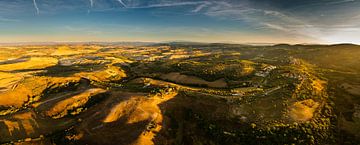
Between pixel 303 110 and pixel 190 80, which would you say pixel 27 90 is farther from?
pixel 303 110

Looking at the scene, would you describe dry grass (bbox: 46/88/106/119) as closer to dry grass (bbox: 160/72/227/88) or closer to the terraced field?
the terraced field

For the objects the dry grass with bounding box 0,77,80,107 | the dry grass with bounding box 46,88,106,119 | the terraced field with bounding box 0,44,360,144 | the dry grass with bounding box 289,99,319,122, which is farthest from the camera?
the dry grass with bounding box 0,77,80,107

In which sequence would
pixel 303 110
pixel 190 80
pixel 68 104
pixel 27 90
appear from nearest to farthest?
pixel 303 110
pixel 68 104
pixel 27 90
pixel 190 80

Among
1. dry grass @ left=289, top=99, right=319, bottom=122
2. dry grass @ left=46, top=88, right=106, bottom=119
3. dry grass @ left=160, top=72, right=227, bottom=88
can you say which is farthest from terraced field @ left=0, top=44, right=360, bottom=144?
dry grass @ left=160, top=72, right=227, bottom=88

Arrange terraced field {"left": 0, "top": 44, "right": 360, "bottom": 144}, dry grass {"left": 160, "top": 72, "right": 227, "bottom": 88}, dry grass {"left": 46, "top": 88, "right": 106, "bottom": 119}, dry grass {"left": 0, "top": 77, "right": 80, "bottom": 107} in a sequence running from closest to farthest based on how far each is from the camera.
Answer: terraced field {"left": 0, "top": 44, "right": 360, "bottom": 144}
dry grass {"left": 46, "top": 88, "right": 106, "bottom": 119}
dry grass {"left": 0, "top": 77, "right": 80, "bottom": 107}
dry grass {"left": 160, "top": 72, "right": 227, "bottom": 88}

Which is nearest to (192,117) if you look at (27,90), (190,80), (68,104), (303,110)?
(303,110)

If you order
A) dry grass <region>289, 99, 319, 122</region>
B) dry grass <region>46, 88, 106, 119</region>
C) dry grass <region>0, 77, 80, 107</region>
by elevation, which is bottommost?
dry grass <region>0, 77, 80, 107</region>

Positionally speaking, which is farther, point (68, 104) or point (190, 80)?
point (190, 80)

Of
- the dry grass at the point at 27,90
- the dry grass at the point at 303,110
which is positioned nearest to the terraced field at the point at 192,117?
the dry grass at the point at 303,110

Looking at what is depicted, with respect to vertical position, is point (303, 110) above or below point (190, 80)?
above

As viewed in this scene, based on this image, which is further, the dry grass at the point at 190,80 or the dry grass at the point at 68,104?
the dry grass at the point at 190,80

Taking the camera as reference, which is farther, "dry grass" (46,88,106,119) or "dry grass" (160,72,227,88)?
"dry grass" (160,72,227,88)

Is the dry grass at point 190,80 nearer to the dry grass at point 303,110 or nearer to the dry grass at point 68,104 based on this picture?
the dry grass at point 303,110
